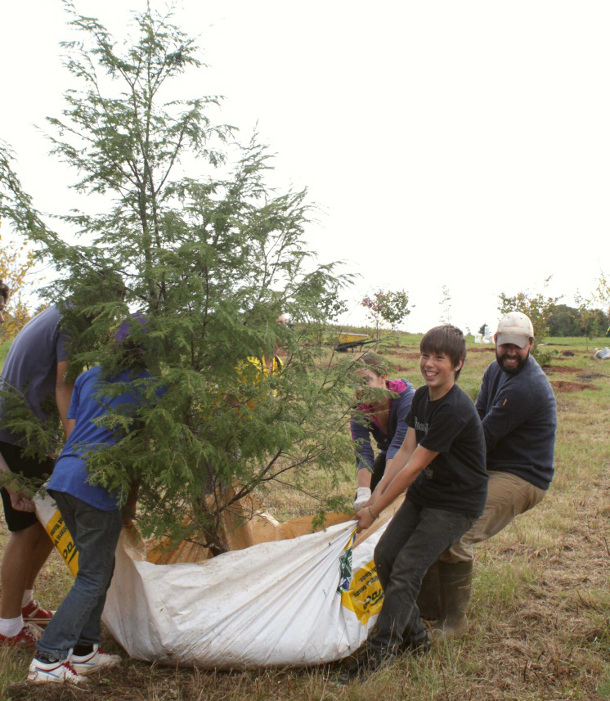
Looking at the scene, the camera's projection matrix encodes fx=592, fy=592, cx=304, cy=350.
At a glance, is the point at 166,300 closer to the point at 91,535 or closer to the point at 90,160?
the point at 90,160

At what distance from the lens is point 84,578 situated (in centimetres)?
256

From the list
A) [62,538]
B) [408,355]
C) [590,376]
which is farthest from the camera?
[408,355]

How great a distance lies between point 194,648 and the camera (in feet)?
8.50

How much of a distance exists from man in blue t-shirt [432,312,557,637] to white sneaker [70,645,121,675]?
1.64 metres

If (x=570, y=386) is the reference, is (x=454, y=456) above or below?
above

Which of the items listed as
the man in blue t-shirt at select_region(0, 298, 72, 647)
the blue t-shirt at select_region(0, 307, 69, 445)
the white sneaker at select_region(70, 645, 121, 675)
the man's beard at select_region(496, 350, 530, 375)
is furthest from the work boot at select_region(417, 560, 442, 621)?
the blue t-shirt at select_region(0, 307, 69, 445)

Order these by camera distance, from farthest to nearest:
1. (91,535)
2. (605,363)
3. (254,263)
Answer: (605,363), (254,263), (91,535)

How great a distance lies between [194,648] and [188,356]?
128cm

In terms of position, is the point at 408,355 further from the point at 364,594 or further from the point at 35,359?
the point at 35,359

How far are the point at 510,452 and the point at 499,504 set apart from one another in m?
0.33

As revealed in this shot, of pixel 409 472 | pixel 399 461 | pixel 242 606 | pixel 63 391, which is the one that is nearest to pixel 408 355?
pixel 399 461

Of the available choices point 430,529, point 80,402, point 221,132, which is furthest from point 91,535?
point 221,132

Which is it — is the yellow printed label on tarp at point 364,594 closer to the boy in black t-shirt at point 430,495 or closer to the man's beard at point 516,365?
the boy in black t-shirt at point 430,495

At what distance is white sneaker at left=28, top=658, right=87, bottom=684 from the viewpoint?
94.3 inches
